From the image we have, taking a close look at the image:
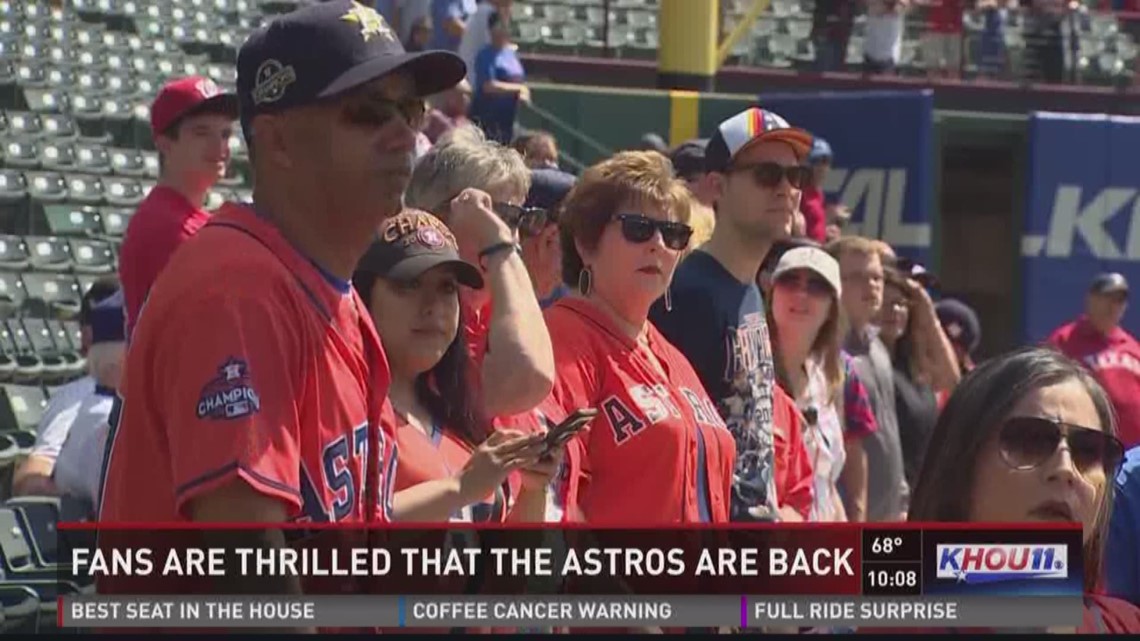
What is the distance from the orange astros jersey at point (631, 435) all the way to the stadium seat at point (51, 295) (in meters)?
6.31

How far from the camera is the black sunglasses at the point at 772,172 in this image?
5672 mm

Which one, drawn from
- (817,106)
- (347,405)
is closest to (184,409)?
(347,405)

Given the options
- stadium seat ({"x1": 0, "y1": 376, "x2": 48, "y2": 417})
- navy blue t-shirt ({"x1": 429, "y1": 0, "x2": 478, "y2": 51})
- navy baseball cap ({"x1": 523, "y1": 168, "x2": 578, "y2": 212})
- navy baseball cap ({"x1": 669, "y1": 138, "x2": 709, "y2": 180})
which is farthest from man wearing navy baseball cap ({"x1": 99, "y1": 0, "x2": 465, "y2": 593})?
navy blue t-shirt ({"x1": 429, "y1": 0, "x2": 478, "y2": 51})

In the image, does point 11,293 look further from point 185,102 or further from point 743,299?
point 743,299

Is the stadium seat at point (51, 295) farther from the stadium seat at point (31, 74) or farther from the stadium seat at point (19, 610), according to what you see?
the stadium seat at point (19, 610)

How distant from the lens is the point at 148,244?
17.5 ft

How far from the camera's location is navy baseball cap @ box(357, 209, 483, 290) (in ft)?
12.2

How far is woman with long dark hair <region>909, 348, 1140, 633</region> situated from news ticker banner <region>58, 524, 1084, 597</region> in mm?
49

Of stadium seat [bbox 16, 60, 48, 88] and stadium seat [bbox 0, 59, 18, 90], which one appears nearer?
Answer: stadium seat [bbox 0, 59, 18, 90]

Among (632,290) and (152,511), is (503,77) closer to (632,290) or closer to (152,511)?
(632,290)

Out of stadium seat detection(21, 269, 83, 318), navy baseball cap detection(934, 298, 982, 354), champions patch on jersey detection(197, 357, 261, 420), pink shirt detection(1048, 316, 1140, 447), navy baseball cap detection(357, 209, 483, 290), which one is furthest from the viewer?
stadium seat detection(21, 269, 83, 318)

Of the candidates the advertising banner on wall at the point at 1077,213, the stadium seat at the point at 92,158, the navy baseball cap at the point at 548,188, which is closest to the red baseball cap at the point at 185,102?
the navy baseball cap at the point at 548,188

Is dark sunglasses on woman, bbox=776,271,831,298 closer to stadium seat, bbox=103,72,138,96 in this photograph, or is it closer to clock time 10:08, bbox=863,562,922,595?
clock time 10:08, bbox=863,562,922,595

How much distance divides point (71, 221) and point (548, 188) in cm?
686
